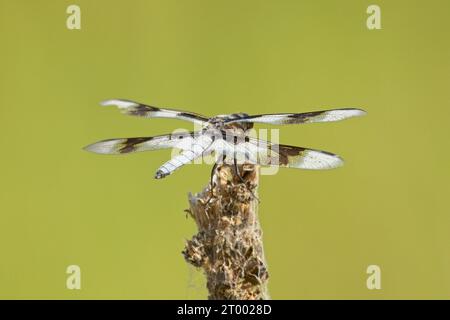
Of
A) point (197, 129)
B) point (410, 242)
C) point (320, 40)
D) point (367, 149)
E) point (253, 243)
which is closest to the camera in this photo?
point (253, 243)

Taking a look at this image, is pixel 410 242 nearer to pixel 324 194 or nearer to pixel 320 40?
pixel 324 194

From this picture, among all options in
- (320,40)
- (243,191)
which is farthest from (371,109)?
(243,191)

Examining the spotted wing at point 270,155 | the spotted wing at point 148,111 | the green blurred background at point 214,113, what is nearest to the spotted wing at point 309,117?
the spotted wing at point 270,155

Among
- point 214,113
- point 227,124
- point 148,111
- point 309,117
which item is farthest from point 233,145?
point 214,113

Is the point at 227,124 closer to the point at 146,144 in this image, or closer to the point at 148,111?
the point at 146,144

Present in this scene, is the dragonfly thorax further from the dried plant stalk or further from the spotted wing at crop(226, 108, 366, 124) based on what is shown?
the dried plant stalk

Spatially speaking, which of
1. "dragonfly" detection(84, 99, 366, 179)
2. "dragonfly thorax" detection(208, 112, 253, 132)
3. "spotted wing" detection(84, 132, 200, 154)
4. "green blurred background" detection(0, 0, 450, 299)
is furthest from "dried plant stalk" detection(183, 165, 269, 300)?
"green blurred background" detection(0, 0, 450, 299)

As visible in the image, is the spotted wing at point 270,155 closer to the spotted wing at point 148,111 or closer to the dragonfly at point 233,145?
the dragonfly at point 233,145
